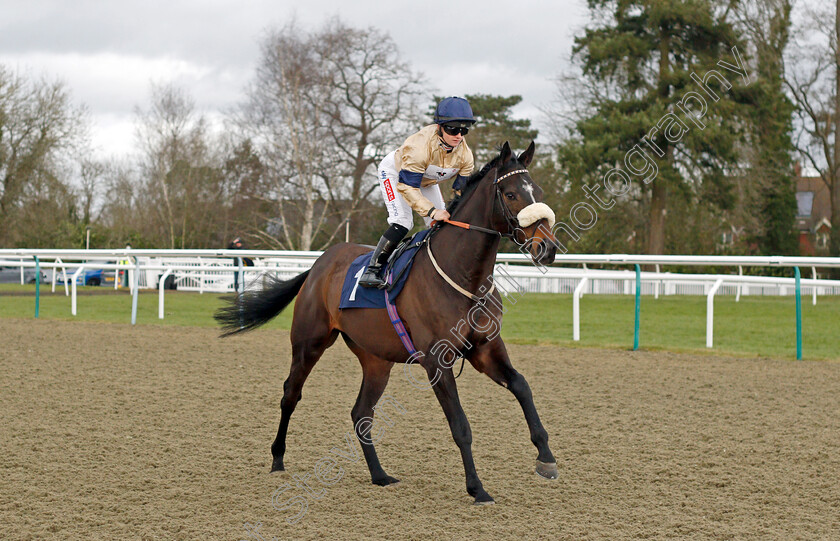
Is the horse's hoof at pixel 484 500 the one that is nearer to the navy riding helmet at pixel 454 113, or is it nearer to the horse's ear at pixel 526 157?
the horse's ear at pixel 526 157

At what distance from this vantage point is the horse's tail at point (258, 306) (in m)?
5.89

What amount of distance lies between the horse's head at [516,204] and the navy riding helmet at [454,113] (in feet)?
0.92

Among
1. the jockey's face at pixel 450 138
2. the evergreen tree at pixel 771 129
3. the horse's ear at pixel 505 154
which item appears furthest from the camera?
the evergreen tree at pixel 771 129

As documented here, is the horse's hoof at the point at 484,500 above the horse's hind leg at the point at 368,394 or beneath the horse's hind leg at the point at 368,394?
beneath

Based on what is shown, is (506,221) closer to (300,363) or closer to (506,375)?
(506,375)

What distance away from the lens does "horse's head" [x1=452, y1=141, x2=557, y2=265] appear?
13.0 feet

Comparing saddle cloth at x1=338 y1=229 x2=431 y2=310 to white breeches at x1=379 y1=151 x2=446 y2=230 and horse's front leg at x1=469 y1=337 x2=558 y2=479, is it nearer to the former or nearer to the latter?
white breeches at x1=379 y1=151 x2=446 y2=230

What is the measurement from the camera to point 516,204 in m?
4.14

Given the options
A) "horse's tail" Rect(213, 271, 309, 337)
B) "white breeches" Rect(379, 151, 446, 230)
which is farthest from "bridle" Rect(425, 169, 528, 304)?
"horse's tail" Rect(213, 271, 309, 337)

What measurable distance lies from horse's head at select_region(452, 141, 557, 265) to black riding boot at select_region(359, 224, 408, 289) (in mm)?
503

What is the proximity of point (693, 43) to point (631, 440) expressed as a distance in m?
20.2

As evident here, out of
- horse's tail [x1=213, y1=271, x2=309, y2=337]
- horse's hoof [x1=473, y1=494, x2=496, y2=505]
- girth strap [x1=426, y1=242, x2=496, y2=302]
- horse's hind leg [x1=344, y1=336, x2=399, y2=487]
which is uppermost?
girth strap [x1=426, y1=242, x2=496, y2=302]

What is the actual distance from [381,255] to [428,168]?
595 millimetres

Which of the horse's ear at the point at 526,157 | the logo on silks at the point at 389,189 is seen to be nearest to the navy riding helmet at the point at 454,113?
the horse's ear at the point at 526,157
